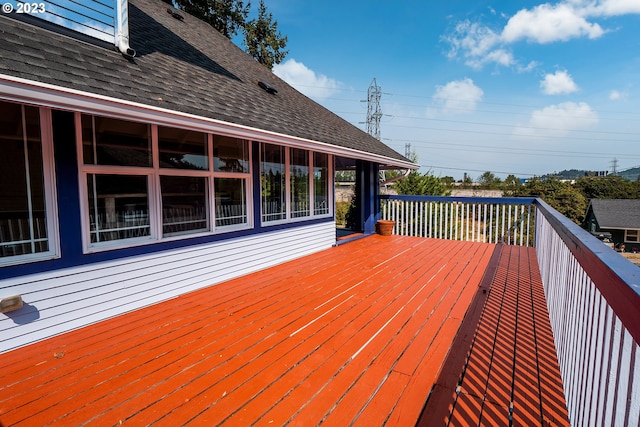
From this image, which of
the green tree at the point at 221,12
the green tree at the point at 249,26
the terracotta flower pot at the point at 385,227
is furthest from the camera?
the green tree at the point at 249,26

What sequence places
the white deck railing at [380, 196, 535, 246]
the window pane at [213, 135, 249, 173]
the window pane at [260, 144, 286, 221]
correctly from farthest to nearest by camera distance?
the white deck railing at [380, 196, 535, 246] < the window pane at [260, 144, 286, 221] < the window pane at [213, 135, 249, 173]

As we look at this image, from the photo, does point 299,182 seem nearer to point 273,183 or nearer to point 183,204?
point 273,183

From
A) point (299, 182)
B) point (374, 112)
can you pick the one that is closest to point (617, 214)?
point (374, 112)

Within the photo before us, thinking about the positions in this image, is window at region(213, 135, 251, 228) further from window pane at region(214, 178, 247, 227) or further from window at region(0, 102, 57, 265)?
window at region(0, 102, 57, 265)

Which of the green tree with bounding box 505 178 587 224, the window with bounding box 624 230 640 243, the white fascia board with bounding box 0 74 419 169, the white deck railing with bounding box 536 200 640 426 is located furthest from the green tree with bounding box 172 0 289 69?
the window with bounding box 624 230 640 243

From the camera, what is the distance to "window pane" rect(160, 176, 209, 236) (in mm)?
3645

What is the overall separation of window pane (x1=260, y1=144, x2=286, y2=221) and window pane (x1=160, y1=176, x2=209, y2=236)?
1107 mm

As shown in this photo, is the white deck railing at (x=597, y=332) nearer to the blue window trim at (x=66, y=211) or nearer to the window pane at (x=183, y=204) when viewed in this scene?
the blue window trim at (x=66, y=211)

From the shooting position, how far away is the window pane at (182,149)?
361 cm

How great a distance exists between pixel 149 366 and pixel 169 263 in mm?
1497

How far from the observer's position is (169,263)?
3.59 m

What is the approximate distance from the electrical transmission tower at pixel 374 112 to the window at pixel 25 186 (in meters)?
31.0

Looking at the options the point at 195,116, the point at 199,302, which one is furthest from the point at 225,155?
the point at 199,302

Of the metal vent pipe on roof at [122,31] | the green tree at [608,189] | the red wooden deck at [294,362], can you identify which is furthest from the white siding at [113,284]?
the green tree at [608,189]
